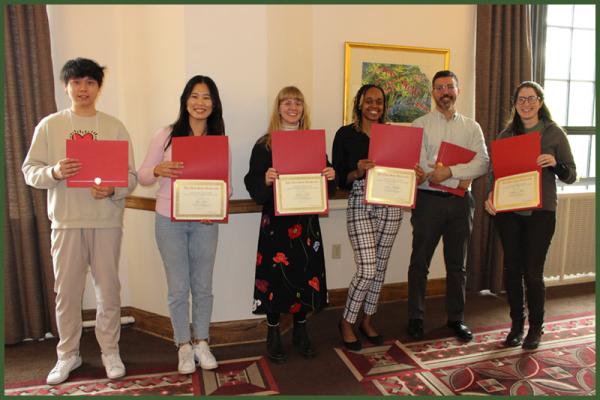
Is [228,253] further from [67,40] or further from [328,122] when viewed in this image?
[67,40]

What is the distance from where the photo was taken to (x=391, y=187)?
247 centimetres

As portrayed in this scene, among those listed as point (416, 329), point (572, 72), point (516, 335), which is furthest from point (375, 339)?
point (572, 72)

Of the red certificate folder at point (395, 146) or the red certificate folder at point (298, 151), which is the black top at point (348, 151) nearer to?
the red certificate folder at point (395, 146)

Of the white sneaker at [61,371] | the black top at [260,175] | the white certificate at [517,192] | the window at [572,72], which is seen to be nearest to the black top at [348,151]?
the black top at [260,175]

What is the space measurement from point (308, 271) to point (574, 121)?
3.44 meters

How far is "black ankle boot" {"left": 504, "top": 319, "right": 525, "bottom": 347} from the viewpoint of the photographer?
275cm

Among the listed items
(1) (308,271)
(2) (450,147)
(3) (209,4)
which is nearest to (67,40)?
(3) (209,4)

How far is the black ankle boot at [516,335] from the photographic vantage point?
2750 millimetres

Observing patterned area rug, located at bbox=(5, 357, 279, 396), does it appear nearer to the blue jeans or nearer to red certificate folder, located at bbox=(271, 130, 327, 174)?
the blue jeans

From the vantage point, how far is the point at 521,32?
144 inches

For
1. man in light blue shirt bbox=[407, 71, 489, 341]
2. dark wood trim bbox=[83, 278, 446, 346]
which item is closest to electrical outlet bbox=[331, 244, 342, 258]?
dark wood trim bbox=[83, 278, 446, 346]

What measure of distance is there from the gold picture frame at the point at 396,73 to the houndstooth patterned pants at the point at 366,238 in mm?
1162

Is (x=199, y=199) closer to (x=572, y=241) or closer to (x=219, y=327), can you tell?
(x=219, y=327)

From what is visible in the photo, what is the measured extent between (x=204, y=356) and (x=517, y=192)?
2075mm
